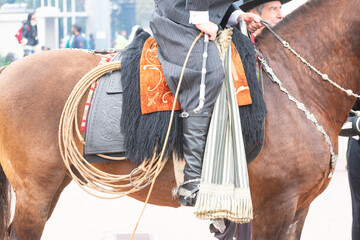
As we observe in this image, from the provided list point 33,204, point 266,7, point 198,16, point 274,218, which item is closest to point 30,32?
point 266,7

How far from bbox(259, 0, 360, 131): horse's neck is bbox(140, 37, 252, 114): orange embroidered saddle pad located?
29cm

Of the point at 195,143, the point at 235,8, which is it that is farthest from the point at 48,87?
the point at 235,8

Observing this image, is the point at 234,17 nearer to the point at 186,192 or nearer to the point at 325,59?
the point at 325,59

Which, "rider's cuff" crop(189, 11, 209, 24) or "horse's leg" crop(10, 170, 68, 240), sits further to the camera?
"horse's leg" crop(10, 170, 68, 240)

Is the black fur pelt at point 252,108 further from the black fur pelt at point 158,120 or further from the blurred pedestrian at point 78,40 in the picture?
the blurred pedestrian at point 78,40

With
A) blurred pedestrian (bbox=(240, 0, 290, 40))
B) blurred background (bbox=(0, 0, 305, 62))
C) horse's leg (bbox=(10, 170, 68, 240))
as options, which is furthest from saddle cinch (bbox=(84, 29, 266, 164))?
blurred background (bbox=(0, 0, 305, 62))

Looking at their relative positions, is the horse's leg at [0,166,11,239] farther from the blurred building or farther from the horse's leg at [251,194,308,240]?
the blurred building

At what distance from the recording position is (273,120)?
320 centimetres

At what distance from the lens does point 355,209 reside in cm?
463

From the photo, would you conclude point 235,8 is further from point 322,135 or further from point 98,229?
point 98,229

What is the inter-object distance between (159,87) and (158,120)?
8.7 inches

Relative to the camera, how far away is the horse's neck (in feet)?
10.8

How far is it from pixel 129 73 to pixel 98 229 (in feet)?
10.2

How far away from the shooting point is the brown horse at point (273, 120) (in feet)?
10.4
